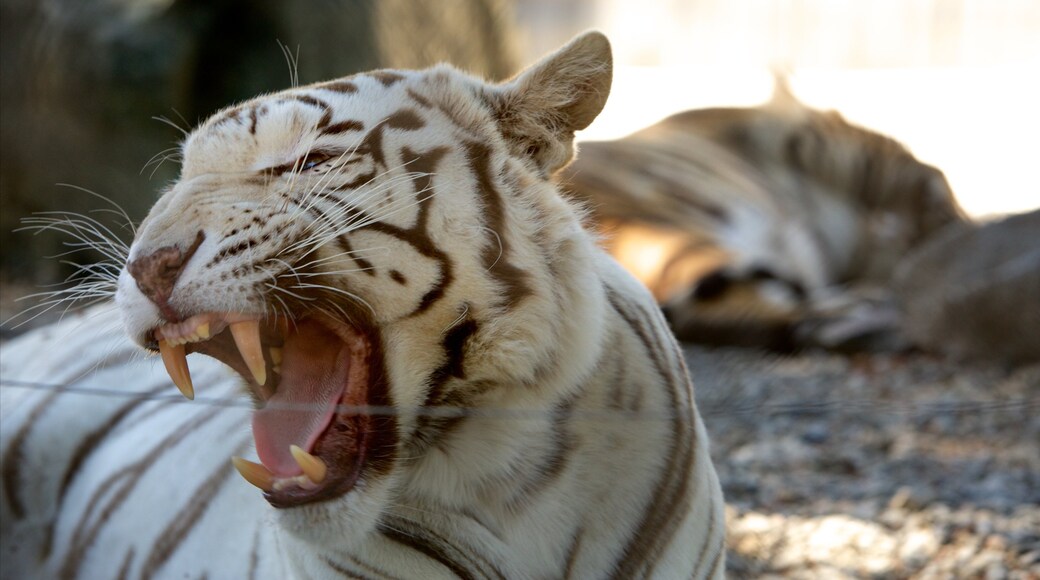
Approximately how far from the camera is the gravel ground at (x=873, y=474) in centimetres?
178

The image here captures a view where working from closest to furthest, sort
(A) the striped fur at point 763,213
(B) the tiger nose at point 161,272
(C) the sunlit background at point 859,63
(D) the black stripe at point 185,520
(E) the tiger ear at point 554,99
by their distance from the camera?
(B) the tiger nose at point 161,272 → (E) the tiger ear at point 554,99 → (D) the black stripe at point 185,520 → (A) the striped fur at point 763,213 → (C) the sunlit background at point 859,63

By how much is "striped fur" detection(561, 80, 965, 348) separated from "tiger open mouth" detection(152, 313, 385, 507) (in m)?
1.88

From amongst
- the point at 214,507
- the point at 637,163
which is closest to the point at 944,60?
the point at 637,163

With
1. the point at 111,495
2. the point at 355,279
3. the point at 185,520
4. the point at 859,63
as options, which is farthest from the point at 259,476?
the point at 859,63

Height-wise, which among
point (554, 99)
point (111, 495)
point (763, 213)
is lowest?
point (763, 213)

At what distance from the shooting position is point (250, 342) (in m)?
1.02

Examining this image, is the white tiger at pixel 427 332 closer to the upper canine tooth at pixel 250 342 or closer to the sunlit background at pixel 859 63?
the upper canine tooth at pixel 250 342

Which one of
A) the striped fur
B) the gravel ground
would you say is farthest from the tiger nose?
the striped fur

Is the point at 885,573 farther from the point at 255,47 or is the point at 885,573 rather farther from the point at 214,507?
the point at 255,47

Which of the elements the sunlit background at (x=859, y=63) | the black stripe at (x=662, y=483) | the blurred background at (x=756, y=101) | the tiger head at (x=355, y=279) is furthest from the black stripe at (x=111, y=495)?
the sunlit background at (x=859, y=63)

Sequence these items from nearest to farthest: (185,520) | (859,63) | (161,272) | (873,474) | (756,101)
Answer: (161,272) → (185,520) → (873,474) → (756,101) → (859,63)

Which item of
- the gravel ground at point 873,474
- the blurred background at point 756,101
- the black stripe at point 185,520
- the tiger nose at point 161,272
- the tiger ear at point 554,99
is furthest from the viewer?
the blurred background at point 756,101

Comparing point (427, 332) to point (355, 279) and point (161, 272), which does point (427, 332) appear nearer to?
point (355, 279)

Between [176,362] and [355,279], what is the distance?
0.55 feet
